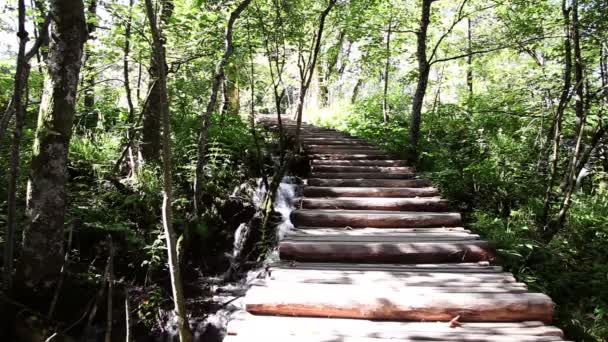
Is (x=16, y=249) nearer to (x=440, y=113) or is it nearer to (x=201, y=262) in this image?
(x=201, y=262)

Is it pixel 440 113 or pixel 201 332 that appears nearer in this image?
pixel 201 332

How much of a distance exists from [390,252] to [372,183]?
2.73 meters

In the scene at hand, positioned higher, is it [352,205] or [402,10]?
[402,10]

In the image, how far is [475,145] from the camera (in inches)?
347

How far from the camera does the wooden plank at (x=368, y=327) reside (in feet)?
9.48

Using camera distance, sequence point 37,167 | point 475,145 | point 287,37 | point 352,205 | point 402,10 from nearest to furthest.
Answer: point 37,167 < point 352,205 < point 287,37 < point 475,145 < point 402,10

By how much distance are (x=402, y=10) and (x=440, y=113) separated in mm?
3515

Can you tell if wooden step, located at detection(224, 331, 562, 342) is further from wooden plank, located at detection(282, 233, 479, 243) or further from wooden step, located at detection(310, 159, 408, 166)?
wooden step, located at detection(310, 159, 408, 166)

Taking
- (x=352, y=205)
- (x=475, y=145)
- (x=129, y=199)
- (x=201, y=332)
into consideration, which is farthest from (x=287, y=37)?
(x=201, y=332)

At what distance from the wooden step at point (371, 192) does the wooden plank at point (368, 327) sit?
360 cm

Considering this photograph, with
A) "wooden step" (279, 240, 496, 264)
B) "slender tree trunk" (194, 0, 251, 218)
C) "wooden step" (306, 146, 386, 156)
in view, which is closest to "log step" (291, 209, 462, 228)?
"wooden step" (279, 240, 496, 264)

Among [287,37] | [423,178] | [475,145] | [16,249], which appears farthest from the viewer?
[475,145]

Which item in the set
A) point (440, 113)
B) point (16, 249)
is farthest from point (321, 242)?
point (440, 113)

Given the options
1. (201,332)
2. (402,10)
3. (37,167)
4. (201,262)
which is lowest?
(201,332)
